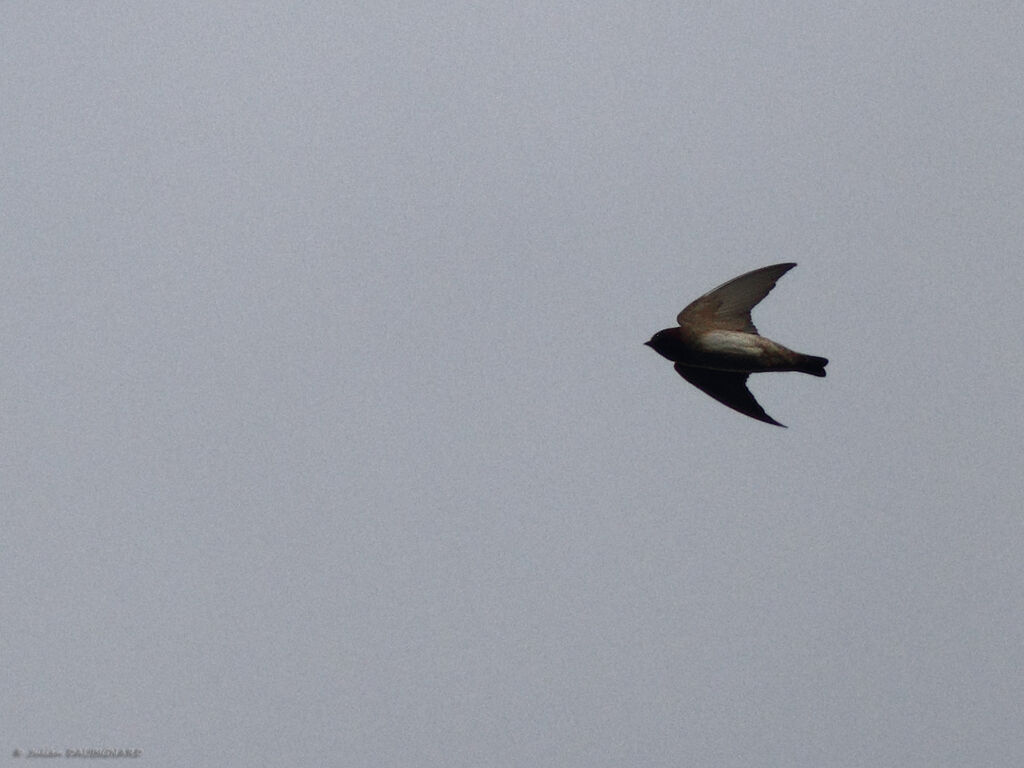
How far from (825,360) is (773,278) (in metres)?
1.46

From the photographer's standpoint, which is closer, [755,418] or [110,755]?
[755,418]

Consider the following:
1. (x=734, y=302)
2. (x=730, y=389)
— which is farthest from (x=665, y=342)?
(x=730, y=389)

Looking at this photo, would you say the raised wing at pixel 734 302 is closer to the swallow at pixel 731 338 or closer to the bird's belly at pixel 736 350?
the swallow at pixel 731 338

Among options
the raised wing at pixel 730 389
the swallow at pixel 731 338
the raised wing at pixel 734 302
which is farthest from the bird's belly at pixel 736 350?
the raised wing at pixel 730 389

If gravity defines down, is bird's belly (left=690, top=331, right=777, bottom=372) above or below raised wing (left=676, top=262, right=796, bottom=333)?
below

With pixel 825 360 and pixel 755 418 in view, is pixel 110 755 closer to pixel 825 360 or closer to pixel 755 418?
pixel 755 418

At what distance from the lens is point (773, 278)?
→ 20438 millimetres

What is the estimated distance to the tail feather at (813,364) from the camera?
20266mm

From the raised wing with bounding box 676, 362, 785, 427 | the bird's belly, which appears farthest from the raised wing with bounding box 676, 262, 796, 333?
the raised wing with bounding box 676, 362, 785, 427

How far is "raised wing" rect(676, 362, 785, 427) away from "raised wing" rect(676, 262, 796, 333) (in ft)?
3.71

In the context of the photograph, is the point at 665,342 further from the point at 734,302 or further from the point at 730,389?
the point at 730,389

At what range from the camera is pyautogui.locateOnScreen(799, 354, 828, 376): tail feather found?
2027cm

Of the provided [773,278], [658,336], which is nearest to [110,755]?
[658,336]

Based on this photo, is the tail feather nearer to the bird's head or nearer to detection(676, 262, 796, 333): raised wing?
detection(676, 262, 796, 333): raised wing
